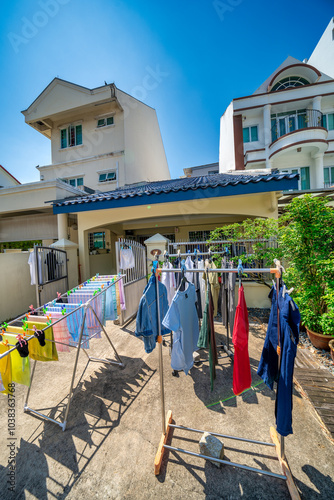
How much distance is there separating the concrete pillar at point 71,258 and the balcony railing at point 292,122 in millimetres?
13302

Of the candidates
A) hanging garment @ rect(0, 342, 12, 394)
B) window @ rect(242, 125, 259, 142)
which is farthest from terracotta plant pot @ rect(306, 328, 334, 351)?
window @ rect(242, 125, 259, 142)

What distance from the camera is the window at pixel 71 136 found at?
12586mm

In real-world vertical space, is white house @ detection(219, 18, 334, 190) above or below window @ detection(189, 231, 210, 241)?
above

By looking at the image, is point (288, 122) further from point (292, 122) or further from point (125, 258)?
point (125, 258)

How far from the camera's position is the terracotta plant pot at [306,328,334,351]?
366 centimetres

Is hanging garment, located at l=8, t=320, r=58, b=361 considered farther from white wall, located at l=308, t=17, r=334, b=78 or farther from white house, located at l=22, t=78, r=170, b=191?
white wall, located at l=308, t=17, r=334, b=78

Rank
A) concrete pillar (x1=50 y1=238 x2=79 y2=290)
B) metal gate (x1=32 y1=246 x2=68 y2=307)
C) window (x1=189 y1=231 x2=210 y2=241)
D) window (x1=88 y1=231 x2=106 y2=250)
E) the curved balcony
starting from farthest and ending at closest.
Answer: the curved balcony < window (x1=88 y1=231 x2=106 y2=250) < window (x1=189 y1=231 x2=210 y2=241) < concrete pillar (x1=50 y1=238 x2=79 y2=290) < metal gate (x1=32 y1=246 x2=68 y2=307)

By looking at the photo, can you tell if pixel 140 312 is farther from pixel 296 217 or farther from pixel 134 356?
pixel 296 217

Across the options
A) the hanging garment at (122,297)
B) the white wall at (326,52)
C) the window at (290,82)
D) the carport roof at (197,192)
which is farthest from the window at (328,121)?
the hanging garment at (122,297)

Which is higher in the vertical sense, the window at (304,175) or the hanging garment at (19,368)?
the window at (304,175)

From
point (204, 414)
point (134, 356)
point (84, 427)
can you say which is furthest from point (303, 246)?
point (84, 427)

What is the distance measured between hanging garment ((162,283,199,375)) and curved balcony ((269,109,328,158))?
12.8m

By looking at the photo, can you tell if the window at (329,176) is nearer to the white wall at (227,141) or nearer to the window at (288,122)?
the window at (288,122)

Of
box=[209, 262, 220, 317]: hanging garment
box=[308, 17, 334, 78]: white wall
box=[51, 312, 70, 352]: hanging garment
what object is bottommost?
box=[51, 312, 70, 352]: hanging garment
